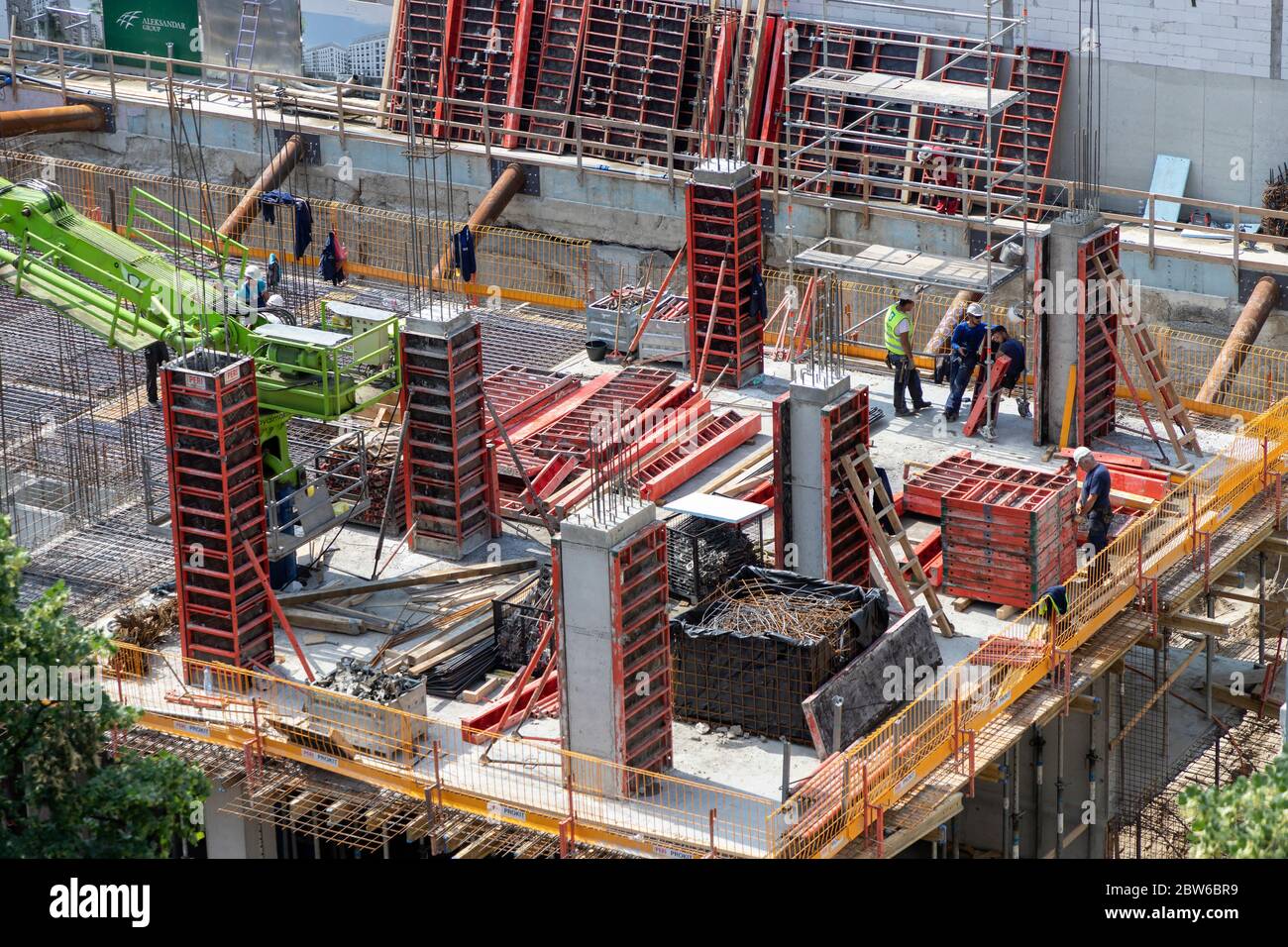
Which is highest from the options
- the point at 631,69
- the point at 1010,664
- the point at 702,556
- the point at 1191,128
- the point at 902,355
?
the point at 631,69

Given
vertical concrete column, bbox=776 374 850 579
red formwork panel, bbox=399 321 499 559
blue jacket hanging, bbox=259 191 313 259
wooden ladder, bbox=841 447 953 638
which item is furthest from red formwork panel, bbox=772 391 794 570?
blue jacket hanging, bbox=259 191 313 259

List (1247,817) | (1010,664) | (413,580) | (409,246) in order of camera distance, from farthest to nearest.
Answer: (409,246) → (413,580) → (1010,664) → (1247,817)

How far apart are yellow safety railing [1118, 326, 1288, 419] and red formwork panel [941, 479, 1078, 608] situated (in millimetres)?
4991

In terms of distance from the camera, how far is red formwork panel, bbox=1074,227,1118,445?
36.1 metres

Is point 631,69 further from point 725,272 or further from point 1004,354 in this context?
point 1004,354

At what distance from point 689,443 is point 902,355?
3341 millimetres

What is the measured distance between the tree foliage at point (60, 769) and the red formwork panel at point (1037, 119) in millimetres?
23110

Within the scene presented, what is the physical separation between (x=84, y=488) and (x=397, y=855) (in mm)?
7851

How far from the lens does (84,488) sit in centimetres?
3631

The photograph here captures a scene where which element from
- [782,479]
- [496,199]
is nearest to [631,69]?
[496,199]

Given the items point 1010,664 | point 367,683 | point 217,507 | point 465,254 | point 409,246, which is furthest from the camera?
point 409,246

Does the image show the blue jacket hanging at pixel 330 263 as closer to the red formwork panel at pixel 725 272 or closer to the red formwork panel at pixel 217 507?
the red formwork panel at pixel 725 272

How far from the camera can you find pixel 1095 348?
120 ft
